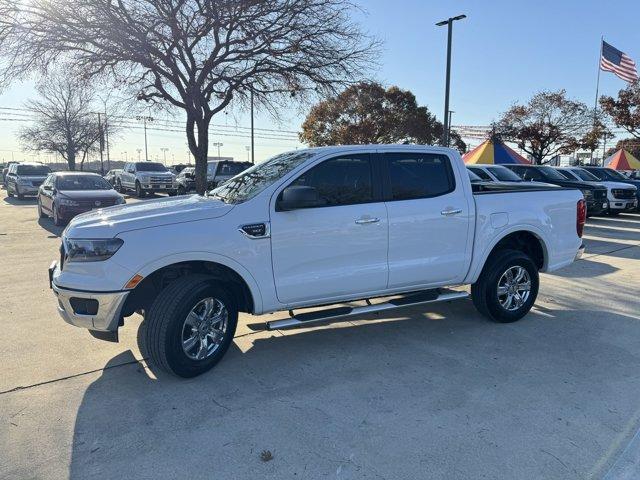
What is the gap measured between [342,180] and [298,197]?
69 cm

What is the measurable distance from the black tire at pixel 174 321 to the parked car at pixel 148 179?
21.4 metres

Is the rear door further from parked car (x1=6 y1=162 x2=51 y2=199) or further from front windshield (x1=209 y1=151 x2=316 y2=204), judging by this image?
parked car (x1=6 y1=162 x2=51 y2=199)

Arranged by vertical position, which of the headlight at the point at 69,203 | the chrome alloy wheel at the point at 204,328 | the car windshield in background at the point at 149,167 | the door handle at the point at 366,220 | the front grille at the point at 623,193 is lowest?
the chrome alloy wheel at the point at 204,328

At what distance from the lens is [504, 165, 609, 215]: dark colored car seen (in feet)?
55.5

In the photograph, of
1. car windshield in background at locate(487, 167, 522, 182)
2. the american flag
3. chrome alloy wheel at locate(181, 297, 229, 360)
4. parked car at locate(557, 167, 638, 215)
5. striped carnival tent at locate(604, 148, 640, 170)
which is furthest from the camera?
striped carnival tent at locate(604, 148, 640, 170)

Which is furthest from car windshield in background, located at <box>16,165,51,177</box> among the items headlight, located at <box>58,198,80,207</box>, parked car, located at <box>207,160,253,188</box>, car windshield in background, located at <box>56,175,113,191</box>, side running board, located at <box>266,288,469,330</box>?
side running board, located at <box>266,288,469,330</box>

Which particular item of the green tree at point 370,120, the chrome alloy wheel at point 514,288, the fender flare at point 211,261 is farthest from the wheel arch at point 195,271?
the green tree at point 370,120

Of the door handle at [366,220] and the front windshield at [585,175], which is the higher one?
the front windshield at [585,175]

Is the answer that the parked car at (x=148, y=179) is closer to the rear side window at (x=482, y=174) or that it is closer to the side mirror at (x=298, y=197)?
the rear side window at (x=482, y=174)

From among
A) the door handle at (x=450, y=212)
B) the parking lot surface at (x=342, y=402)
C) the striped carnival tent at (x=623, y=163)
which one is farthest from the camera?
the striped carnival tent at (x=623, y=163)

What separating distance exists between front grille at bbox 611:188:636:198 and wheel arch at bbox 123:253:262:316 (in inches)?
697

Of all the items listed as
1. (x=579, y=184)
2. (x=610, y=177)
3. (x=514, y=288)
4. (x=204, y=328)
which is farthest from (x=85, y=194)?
(x=610, y=177)

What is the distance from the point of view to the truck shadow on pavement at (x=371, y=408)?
9.63 ft

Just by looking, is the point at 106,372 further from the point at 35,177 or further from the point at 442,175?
the point at 35,177
